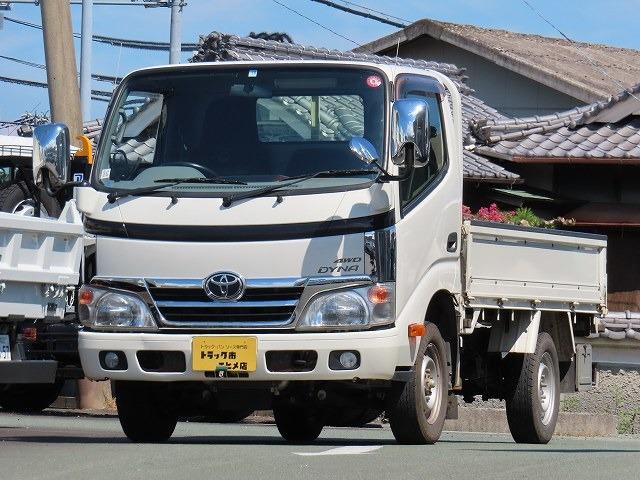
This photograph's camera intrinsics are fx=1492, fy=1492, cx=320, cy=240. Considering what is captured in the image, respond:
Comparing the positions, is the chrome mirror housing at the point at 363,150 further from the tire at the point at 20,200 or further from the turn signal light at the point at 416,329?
the tire at the point at 20,200

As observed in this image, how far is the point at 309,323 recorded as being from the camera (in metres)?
10.1

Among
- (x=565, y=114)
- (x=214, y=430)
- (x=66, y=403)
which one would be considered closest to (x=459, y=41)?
(x=565, y=114)

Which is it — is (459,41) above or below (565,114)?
above

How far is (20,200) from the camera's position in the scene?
48.3ft

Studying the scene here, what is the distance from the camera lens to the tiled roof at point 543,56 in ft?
101

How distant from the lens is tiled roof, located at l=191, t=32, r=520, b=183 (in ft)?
72.5

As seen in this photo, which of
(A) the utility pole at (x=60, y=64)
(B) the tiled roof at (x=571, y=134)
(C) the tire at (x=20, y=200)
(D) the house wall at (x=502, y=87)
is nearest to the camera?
(C) the tire at (x=20, y=200)

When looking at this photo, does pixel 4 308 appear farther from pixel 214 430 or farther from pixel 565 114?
pixel 565 114

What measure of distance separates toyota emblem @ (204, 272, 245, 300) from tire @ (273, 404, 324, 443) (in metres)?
2.36

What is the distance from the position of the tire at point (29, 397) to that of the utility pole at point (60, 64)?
3022mm

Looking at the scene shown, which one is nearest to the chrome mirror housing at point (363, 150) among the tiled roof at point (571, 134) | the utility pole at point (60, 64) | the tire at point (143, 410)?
the tire at point (143, 410)

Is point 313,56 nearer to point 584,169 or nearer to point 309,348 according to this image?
point 584,169

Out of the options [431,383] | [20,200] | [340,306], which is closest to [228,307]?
[340,306]

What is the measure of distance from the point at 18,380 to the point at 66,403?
8.00 metres
